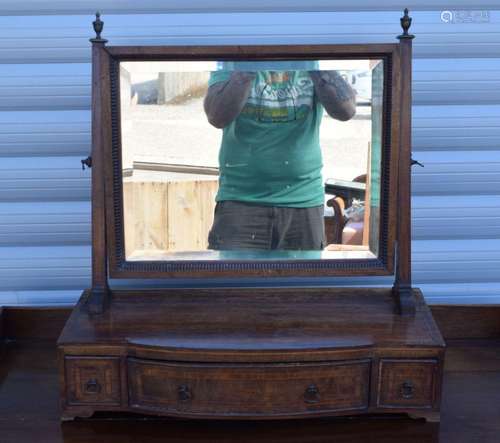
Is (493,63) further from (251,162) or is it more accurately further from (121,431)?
(121,431)

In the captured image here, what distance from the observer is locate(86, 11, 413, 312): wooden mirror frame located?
131 centimetres

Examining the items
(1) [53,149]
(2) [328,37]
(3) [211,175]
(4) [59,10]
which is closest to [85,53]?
(4) [59,10]

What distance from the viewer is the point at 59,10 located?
144 centimetres

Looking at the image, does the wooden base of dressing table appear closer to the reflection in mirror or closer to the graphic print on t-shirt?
the reflection in mirror

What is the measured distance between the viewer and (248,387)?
3.95ft

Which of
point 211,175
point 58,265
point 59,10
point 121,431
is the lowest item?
point 121,431

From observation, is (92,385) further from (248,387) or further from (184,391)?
(248,387)

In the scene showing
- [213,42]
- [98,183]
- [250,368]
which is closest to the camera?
[250,368]

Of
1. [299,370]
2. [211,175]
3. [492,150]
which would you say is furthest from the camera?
[492,150]

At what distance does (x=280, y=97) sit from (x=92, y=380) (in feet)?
2.07

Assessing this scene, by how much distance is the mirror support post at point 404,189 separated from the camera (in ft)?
4.30

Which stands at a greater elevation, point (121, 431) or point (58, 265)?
point (58, 265)

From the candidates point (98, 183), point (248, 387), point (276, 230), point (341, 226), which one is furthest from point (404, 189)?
point (98, 183)

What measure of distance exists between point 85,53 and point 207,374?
70 centimetres
